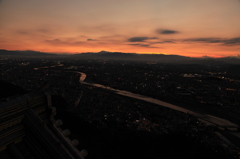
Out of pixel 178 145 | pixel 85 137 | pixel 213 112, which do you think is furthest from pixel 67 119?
pixel 213 112

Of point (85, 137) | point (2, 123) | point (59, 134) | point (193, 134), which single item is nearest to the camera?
point (2, 123)

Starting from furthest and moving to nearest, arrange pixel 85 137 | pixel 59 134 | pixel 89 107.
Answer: pixel 89 107 → pixel 85 137 → pixel 59 134

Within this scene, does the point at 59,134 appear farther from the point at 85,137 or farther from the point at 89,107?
the point at 89,107

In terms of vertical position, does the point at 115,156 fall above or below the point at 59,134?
below

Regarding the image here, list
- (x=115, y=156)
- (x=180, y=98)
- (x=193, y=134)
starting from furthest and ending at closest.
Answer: (x=180, y=98) → (x=193, y=134) → (x=115, y=156)

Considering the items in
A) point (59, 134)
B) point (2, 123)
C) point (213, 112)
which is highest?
point (2, 123)

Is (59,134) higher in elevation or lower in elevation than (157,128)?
higher

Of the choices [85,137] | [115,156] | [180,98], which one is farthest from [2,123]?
[180,98]

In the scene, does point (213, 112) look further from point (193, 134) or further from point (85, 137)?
point (85, 137)

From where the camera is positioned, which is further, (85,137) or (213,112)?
(213,112)
